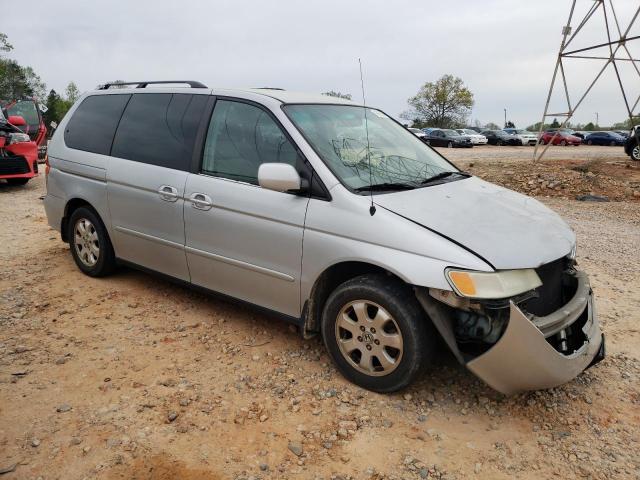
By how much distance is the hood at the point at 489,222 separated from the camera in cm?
282

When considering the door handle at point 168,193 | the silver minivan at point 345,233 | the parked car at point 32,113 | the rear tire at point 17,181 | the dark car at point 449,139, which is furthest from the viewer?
the dark car at point 449,139

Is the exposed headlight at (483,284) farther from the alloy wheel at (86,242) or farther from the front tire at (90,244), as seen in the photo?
the alloy wheel at (86,242)

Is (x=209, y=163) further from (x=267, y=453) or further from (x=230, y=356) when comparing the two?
(x=267, y=453)

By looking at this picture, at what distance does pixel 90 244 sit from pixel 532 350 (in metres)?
3.92

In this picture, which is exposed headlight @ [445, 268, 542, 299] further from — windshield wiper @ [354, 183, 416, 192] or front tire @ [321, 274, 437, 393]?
windshield wiper @ [354, 183, 416, 192]

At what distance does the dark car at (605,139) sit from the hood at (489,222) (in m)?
38.7

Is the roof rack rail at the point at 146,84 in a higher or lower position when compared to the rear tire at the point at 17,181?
higher

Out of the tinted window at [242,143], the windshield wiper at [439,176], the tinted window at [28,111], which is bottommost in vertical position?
the windshield wiper at [439,176]

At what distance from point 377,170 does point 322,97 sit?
3.53 ft

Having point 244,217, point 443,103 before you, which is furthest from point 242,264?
point 443,103

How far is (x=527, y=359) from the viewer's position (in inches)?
105

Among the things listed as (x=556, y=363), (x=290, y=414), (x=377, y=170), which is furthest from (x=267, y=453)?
(x=377, y=170)

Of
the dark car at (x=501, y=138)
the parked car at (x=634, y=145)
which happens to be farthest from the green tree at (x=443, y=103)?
the parked car at (x=634, y=145)

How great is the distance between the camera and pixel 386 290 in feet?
9.62
